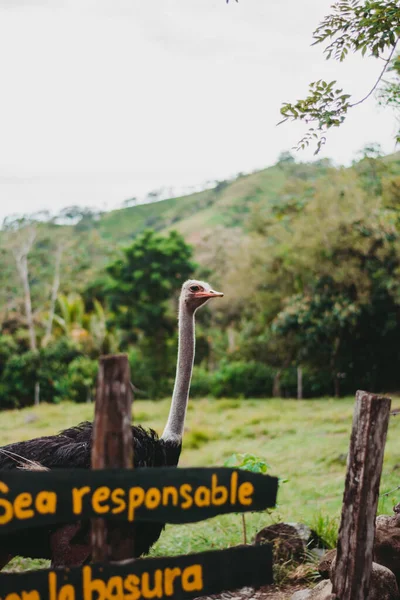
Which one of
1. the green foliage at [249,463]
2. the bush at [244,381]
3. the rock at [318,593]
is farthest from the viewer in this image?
the bush at [244,381]

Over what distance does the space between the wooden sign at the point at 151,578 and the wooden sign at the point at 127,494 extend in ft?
0.50

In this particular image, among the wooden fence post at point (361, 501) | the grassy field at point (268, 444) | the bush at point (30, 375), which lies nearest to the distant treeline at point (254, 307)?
the bush at point (30, 375)

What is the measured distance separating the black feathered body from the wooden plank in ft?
3.27

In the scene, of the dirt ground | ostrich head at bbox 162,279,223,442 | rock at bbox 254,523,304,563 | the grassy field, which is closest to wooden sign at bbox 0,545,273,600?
ostrich head at bbox 162,279,223,442

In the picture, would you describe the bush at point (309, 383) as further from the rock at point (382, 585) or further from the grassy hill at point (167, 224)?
the rock at point (382, 585)

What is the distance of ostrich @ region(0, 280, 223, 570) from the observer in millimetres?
3504

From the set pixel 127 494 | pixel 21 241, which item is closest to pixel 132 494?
pixel 127 494

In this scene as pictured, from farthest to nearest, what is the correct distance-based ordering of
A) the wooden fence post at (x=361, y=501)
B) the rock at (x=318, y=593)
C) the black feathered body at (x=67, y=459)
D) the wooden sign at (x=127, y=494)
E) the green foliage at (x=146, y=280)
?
the green foliage at (x=146, y=280), the black feathered body at (x=67, y=459), the rock at (x=318, y=593), the wooden fence post at (x=361, y=501), the wooden sign at (x=127, y=494)

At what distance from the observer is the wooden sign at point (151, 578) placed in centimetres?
237

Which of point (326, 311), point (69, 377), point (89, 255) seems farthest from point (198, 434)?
point (89, 255)

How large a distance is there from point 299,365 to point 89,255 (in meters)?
18.8

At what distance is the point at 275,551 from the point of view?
488 centimetres

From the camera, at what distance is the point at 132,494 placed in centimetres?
248

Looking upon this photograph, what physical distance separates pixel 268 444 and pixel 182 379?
7.38 metres
